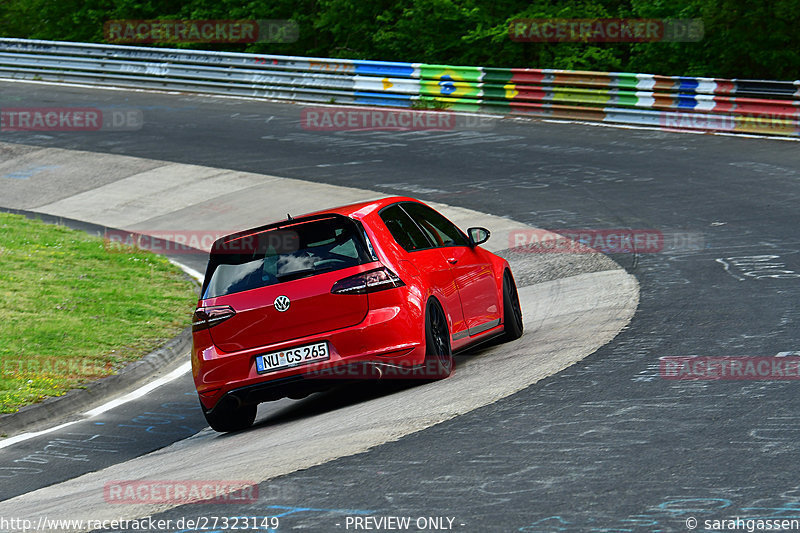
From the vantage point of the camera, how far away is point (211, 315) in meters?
8.27

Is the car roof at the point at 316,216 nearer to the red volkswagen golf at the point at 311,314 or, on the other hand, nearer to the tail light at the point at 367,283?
the red volkswagen golf at the point at 311,314

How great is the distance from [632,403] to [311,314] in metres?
2.45

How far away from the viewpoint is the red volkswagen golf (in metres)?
8.03

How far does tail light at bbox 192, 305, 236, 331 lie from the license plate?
15.8 inches

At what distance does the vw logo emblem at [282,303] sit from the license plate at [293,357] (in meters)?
0.30

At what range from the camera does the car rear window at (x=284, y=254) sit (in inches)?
324

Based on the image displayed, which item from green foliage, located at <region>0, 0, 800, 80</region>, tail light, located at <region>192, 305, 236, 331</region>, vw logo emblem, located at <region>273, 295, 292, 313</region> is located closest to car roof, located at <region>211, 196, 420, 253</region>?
tail light, located at <region>192, 305, 236, 331</region>

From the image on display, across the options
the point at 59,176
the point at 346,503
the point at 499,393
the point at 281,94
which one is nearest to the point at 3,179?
the point at 59,176

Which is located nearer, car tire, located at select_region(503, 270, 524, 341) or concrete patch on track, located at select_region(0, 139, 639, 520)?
concrete patch on track, located at select_region(0, 139, 639, 520)

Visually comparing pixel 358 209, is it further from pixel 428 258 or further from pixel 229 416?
pixel 229 416

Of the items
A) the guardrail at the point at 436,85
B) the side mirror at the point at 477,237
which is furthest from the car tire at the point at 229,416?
the guardrail at the point at 436,85

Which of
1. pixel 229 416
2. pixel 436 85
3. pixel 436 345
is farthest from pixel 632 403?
pixel 436 85

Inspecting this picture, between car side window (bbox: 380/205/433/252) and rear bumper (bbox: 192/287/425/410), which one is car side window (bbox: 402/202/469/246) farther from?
rear bumper (bbox: 192/287/425/410)

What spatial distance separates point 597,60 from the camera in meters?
29.7
